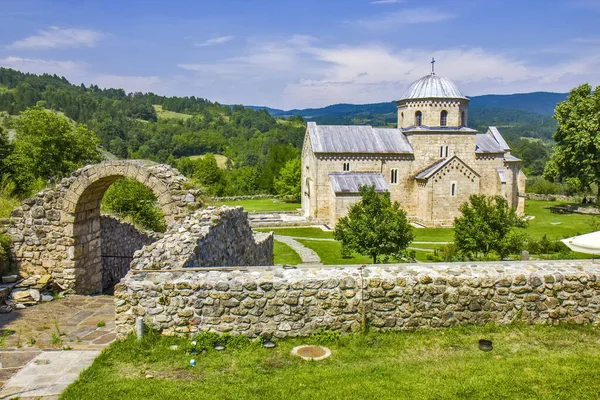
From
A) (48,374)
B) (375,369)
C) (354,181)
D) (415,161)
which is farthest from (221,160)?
(375,369)

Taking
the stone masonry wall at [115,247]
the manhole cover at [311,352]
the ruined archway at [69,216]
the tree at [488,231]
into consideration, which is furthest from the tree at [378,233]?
the manhole cover at [311,352]

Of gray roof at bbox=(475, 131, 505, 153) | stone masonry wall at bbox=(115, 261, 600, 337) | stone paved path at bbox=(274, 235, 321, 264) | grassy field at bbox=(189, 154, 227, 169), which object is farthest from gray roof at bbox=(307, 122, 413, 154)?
grassy field at bbox=(189, 154, 227, 169)

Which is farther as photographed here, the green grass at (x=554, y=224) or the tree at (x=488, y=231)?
the green grass at (x=554, y=224)

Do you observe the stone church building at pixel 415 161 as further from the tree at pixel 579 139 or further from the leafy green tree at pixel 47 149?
the leafy green tree at pixel 47 149

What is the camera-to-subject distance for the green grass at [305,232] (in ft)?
109

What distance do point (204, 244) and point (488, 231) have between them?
42.7 ft

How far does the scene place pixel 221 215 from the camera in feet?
32.8

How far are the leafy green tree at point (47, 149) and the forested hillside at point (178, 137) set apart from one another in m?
37.7

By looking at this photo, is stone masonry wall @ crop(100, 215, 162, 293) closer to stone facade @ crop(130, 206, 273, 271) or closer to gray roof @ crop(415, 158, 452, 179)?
stone facade @ crop(130, 206, 273, 271)

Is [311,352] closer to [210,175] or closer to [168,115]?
[210,175]

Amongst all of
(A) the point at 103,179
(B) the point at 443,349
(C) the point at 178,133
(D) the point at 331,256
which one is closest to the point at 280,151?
(D) the point at 331,256

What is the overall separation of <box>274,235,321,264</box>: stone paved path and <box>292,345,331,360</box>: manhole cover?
16417 millimetres

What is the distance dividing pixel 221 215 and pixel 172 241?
5.04ft

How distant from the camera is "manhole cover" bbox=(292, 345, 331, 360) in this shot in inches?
267
